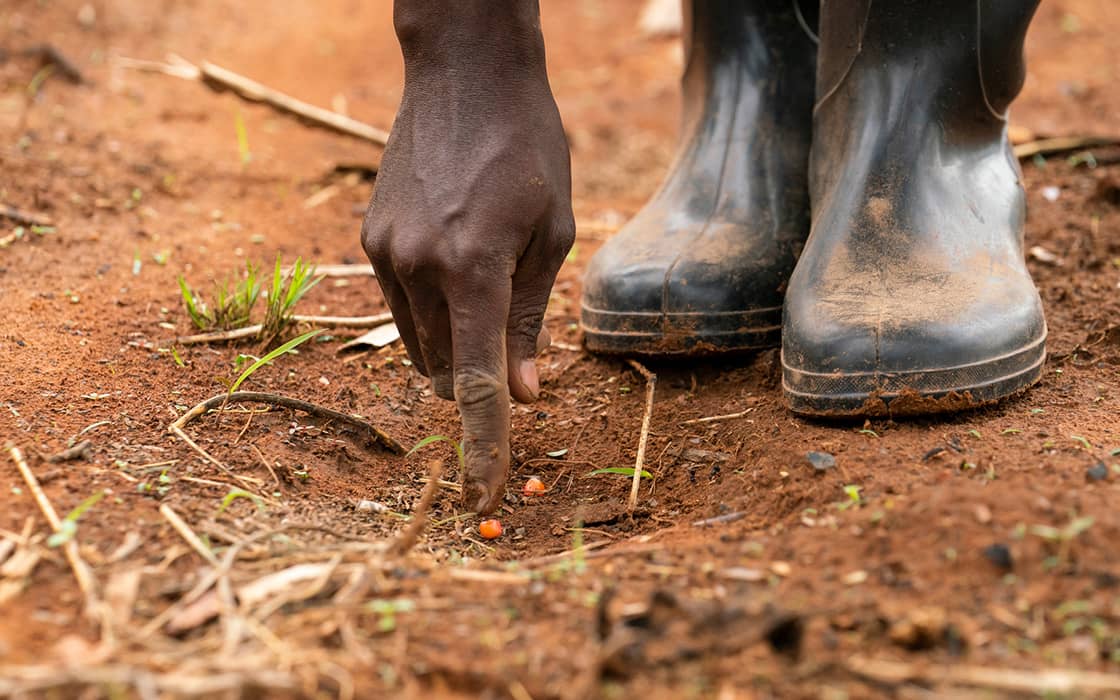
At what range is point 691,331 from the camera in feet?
6.81

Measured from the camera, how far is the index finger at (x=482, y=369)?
1485mm

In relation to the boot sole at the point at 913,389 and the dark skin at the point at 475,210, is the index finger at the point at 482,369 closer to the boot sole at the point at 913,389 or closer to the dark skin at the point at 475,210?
the dark skin at the point at 475,210

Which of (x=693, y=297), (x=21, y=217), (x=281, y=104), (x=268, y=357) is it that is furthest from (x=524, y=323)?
(x=281, y=104)

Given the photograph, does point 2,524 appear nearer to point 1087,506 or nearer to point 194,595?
point 194,595

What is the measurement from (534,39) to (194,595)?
36.2 inches

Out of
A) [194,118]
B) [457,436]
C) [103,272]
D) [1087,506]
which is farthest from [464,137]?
[194,118]

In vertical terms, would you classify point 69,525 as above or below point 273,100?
below

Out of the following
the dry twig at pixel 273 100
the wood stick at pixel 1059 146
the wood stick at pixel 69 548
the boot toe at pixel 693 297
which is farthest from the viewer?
the dry twig at pixel 273 100

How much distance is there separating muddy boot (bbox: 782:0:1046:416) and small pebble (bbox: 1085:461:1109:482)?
303mm

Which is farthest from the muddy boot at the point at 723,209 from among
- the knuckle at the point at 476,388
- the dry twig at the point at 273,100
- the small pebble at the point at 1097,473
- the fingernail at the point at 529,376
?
the dry twig at the point at 273,100

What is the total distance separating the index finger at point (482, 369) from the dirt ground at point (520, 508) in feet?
0.55

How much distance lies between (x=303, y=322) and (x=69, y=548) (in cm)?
103

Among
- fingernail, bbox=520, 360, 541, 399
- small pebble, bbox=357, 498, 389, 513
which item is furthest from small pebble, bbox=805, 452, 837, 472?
small pebble, bbox=357, 498, 389, 513

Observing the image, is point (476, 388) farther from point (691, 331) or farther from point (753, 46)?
point (753, 46)
